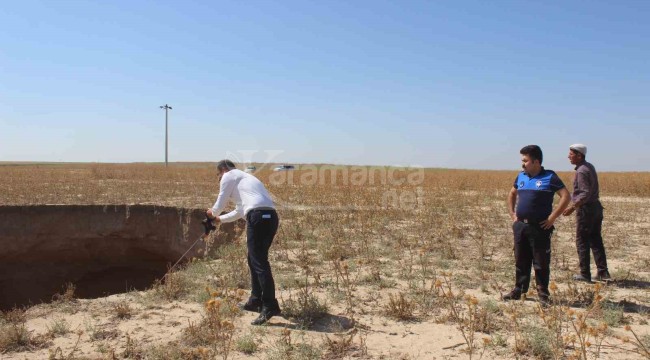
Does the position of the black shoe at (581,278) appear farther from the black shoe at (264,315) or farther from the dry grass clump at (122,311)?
the dry grass clump at (122,311)

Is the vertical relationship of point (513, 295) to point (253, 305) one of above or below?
above

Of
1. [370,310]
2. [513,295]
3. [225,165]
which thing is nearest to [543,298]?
[513,295]

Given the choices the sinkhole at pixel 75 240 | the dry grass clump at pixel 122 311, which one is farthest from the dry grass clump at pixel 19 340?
the sinkhole at pixel 75 240

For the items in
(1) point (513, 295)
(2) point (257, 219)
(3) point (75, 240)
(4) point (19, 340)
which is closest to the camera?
(4) point (19, 340)

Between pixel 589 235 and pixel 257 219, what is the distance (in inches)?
159

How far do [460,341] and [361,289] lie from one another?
1.57 m

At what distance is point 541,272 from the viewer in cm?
444

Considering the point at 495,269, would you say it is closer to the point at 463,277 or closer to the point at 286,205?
the point at 463,277

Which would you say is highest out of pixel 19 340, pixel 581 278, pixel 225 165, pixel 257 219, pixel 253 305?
pixel 225 165

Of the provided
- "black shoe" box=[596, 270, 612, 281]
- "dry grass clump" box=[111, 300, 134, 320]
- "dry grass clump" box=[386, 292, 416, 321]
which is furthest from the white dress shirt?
"black shoe" box=[596, 270, 612, 281]

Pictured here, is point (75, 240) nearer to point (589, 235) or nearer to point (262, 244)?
point (262, 244)

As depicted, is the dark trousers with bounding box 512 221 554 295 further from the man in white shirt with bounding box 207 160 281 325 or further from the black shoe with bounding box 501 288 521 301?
the man in white shirt with bounding box 207 160 281 325

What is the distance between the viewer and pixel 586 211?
5.35 m

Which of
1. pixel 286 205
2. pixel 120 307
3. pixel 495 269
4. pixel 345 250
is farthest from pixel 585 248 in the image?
pixel 286 205
